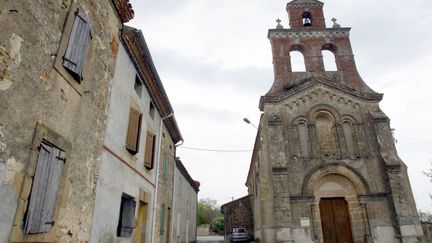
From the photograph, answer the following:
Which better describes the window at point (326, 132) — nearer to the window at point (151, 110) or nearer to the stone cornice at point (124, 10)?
the window at point (151, 110)

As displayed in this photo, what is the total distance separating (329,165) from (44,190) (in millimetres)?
14167

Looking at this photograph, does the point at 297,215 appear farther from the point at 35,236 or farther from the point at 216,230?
the point at 216,230

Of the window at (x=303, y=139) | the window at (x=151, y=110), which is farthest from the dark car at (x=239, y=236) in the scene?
the window at (x=151, y=110)

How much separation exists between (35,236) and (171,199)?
10176 mm

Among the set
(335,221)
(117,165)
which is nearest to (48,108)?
(117,165)

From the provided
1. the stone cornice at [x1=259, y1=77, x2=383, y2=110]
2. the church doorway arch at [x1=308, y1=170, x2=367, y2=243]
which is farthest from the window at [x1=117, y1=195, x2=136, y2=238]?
the stone cornice at [x1=259, y1=77, x2=383, y2=110]

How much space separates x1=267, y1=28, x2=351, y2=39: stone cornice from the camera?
19375 millimetres

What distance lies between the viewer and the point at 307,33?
1942 cm

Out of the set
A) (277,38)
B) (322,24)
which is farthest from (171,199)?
(322,24)

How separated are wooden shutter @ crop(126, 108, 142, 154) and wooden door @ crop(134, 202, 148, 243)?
7.43ft

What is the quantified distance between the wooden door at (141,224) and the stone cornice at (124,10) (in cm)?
568

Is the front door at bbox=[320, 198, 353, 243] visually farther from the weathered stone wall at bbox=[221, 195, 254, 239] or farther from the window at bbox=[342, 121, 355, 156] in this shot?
the weathered stone wall at bbox=[221, 195, 254, 239]

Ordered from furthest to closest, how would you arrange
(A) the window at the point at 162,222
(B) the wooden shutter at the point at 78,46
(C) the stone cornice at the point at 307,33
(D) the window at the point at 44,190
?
(C) the stone cornice at the point at 307,33, (A) the window at the point at 162,222, (B) the wooden shutter at the point at 78,46, (D) the window at the point at 44,190

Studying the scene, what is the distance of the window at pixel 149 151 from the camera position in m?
9.38
